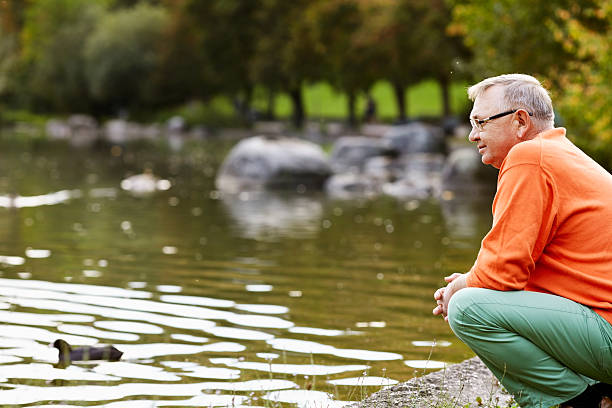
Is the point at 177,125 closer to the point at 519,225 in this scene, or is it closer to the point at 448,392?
the point at 448,392

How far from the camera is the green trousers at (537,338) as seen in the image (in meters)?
4.36

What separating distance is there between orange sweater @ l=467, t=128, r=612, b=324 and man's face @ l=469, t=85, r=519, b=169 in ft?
0.61

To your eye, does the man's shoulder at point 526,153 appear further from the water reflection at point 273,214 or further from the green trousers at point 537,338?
the water reflection at point 273,214

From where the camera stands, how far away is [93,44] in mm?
70625

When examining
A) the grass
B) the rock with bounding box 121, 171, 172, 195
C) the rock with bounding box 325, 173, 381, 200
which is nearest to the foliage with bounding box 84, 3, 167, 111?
the grass

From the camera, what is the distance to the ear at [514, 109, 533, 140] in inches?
179

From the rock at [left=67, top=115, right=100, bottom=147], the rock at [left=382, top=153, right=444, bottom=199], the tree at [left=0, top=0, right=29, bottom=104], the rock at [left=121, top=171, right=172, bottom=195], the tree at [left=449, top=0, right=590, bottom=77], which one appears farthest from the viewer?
the tree at [left=0, top=0, right=29, bottom=104]

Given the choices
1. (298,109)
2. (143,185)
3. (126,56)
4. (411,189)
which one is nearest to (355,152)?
(411,189)

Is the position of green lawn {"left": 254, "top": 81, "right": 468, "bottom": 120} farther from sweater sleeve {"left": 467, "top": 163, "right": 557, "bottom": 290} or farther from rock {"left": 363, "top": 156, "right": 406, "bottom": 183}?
sweater sleeve {"left": 467, "top": 163, "right": 557, "bottom": 290}

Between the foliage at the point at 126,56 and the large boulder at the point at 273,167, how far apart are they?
148 feet

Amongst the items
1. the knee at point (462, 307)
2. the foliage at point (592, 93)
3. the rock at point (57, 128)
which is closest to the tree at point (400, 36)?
the foliage at point (592, 93)

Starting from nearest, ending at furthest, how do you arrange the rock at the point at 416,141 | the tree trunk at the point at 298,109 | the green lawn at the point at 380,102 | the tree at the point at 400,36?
the rock at the point at 416,141 < the tree at the point at 400,36 < the tree trunk at the point at 298,109 < the green lawn at the point at 380,102

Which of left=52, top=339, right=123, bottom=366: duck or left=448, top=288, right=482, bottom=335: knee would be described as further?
left=52, top=339, right=123, bottom=366: duck

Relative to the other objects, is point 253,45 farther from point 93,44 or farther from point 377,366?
point 377,366
